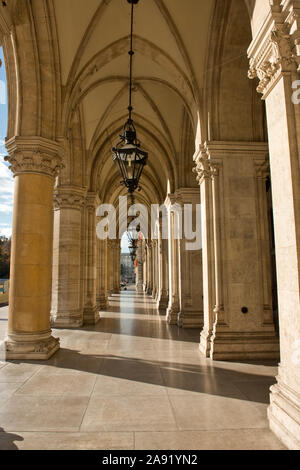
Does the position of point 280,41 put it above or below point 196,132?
below

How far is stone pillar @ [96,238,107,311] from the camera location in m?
20.3

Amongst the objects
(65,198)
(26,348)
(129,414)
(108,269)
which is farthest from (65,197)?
(108,269)

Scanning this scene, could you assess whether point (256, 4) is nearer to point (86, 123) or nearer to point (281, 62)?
point (281, 62)

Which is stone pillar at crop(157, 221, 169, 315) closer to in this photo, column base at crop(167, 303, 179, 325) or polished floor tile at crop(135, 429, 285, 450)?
column base at crop(167, 303, 179, 325)

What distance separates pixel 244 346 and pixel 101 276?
1431cm

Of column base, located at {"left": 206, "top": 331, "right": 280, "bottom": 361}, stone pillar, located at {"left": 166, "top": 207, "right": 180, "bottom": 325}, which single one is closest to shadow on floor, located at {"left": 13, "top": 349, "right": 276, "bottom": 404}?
column base, located at {"left": 206, "top": 331, "right": 280, "bottom": 361}

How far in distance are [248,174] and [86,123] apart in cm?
770

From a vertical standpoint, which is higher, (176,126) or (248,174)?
(176,126)

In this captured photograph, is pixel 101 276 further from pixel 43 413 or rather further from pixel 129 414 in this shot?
pixel 129 414

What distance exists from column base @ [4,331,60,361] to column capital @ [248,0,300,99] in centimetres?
688

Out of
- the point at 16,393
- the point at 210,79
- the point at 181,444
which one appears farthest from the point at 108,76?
the point at 181,444

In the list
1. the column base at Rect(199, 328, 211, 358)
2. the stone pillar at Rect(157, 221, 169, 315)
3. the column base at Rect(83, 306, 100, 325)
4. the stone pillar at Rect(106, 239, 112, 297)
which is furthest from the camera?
the stone pillar at Rect(106, 239, 112, 297)

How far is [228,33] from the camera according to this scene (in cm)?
804

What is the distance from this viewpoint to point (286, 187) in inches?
157
